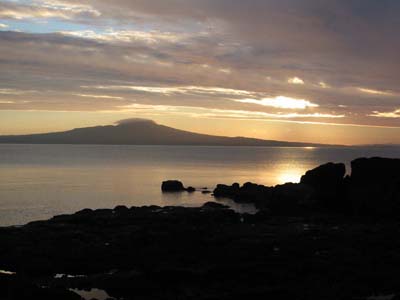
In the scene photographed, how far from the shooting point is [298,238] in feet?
144

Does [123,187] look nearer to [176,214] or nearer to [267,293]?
[176,214]

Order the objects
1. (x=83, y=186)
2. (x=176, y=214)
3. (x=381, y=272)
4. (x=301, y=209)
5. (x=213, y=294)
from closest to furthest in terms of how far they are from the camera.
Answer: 1. (x=213, y=294)
2. (x=381, y=272)
3. (x=176, y=214)
4. (x=301, y=209)
5. (x=83, y=186)

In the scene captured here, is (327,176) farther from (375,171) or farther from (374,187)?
(374,187)

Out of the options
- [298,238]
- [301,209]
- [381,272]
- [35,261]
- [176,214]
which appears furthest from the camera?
[301,209]

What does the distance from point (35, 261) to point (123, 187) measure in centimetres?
7590

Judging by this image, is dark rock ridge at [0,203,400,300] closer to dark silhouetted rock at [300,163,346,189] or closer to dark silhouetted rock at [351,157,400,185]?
dark silhouetted rock at [351,157,400,185]

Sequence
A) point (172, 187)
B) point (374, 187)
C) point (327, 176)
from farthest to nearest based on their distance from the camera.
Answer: point (172, 187) → point (327, 176) → point (374, 187)

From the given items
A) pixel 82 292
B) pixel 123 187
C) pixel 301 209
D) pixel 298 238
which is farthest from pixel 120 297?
pixel 123 187

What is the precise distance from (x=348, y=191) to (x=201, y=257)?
40.2 meters

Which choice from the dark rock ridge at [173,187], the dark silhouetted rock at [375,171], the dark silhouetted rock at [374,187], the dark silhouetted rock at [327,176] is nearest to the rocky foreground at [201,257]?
the dark silhouetted rock at [374,187]

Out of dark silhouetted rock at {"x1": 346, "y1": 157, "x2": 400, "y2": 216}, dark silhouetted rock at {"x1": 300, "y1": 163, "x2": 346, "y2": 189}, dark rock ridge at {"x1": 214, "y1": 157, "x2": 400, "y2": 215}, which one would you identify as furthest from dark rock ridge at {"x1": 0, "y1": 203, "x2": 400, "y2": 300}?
dark silhouetted rock at {"x1": 300, "y1": 163, "x2": 346, "y2": 189}

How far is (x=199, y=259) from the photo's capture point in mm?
35688

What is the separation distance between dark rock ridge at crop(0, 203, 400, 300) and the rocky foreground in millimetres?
66

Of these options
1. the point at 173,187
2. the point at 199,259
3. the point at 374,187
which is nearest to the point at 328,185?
the point at 374,187
